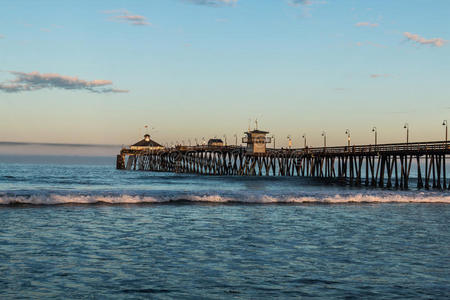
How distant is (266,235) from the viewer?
1504 centimetres

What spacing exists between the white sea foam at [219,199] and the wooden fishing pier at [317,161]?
12050mm

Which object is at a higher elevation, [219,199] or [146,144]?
[146,144]

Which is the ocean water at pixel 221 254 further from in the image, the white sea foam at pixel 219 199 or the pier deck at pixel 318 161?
the pier deck at pixel 318 161

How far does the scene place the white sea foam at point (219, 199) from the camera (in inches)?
996

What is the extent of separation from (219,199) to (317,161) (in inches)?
1602

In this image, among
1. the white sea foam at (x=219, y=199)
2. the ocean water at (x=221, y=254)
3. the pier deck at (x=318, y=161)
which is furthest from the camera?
the pier deck at (x=318, y=161)

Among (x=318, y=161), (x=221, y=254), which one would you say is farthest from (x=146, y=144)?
(x=221, y=254)

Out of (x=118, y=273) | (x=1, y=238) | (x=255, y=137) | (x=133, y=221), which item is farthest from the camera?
(x=255, y=137)

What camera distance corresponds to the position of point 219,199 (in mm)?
28656

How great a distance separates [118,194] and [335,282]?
821 inches

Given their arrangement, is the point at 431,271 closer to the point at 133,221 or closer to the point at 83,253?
the point at 83,253

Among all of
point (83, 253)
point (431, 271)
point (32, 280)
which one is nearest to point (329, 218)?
point (431, 271)

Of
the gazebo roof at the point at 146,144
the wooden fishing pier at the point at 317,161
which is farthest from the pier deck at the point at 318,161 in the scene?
the gazebo roof at the point at 146,144

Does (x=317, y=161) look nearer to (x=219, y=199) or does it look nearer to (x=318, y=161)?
(x=318, y=161)
